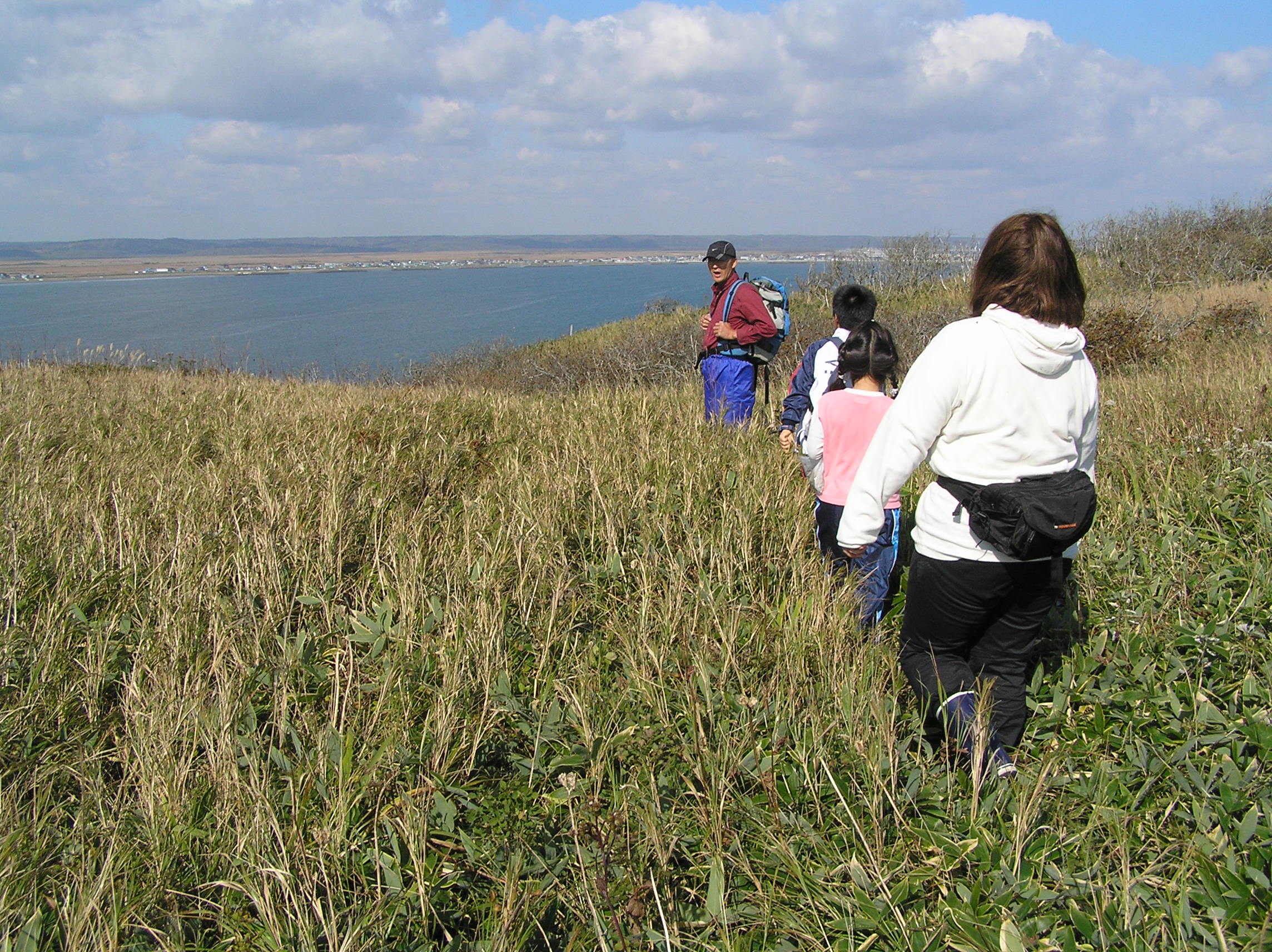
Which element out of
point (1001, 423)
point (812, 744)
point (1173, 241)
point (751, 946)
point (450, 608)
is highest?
point (1173, 241)

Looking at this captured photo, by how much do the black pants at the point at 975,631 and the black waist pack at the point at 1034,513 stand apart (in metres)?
0.13

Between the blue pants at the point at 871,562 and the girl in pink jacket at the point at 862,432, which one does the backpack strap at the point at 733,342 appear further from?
the blue pants at the point at 871,562

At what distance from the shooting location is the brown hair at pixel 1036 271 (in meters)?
2.34

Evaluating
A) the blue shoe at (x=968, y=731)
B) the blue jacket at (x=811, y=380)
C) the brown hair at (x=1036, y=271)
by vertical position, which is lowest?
the blue shoe at (x=968, y=731)

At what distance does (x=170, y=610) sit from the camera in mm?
3152

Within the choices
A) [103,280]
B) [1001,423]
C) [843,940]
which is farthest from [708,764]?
[103,280]

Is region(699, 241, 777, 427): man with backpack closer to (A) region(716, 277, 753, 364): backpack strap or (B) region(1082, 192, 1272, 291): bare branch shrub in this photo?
(A) region(716, 277, 753, 364): backpack strap

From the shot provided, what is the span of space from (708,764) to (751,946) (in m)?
0.49

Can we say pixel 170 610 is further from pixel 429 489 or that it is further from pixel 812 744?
pixel 812 744

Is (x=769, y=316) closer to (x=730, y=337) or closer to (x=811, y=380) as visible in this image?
(x=730, y=337)

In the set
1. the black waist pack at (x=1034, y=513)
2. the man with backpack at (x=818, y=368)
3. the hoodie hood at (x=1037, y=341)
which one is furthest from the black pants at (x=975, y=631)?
the man with backpack at (x=818, y=368)

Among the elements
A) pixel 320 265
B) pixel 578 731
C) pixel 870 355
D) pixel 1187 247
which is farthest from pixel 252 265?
pixel 578 731

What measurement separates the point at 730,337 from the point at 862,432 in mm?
2521

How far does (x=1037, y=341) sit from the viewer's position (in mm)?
2340
